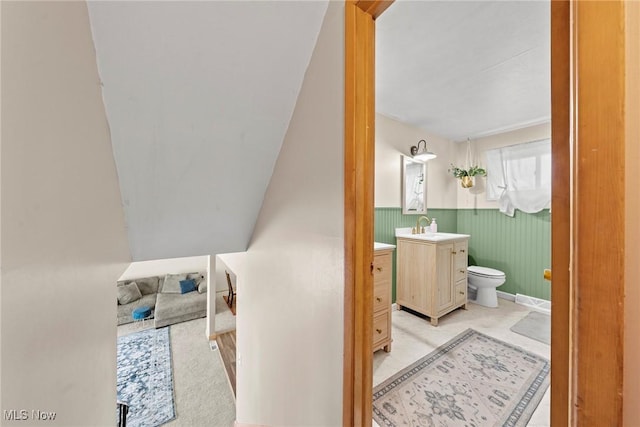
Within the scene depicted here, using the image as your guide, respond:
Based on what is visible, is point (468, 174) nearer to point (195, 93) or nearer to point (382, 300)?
point (382, 300)

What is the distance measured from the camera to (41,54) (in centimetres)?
51

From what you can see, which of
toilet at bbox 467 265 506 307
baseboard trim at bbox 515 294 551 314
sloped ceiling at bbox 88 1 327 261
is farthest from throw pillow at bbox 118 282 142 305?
baseboard trim at bbox 515 294 551 314

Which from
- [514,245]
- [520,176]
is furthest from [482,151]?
[514,245]

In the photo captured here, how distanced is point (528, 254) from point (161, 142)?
4.13 metres

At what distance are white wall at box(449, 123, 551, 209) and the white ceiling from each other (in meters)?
0.21

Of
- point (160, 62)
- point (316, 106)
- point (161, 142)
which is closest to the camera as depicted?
point (160, 62)

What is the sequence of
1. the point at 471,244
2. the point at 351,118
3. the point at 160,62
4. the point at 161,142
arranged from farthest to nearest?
the point at 471,244 → the point at 161,142 → the point at 160,62 → the point at 351,118

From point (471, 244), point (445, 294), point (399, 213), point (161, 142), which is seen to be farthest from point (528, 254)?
point (161, 142)

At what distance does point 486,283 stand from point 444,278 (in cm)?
83

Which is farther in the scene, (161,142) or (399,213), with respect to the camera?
(399,213)

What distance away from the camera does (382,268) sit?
2094 millimetres

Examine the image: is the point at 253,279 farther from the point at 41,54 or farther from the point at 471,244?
the point at 471,244

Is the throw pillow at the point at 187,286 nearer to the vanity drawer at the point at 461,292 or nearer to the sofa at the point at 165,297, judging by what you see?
the sofa at the point at 165,297

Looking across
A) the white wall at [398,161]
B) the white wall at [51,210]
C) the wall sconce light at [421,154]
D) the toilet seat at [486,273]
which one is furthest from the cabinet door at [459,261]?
the white wall at [51,210]
